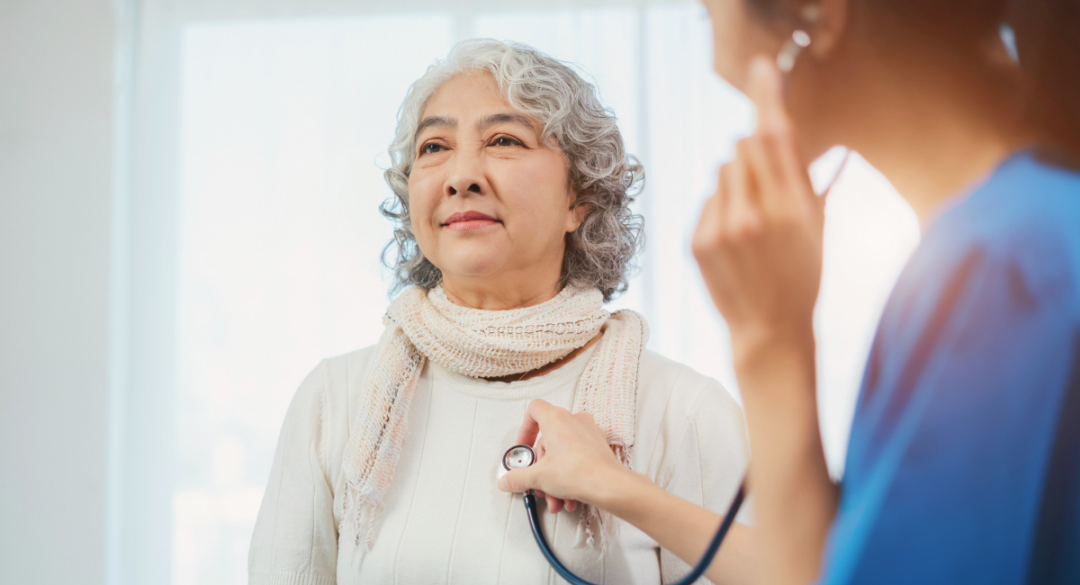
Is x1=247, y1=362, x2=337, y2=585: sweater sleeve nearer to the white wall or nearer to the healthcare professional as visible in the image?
the healthcare professional

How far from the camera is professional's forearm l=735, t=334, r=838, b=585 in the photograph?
1.01 ft

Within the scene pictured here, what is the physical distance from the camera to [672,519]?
47cm

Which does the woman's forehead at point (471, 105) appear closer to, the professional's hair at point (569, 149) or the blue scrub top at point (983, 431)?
the professional's hair at point (569, 149)

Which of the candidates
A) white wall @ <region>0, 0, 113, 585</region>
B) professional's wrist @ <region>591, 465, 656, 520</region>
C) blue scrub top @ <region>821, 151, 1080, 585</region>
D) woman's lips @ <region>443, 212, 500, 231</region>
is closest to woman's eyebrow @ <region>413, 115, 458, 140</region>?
woman's lips @ <region>443, 212, 500, 231</region>

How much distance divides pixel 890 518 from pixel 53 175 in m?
1.68

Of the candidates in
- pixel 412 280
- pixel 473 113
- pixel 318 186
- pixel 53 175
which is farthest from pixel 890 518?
pixel 53 175

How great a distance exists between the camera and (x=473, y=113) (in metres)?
0.71

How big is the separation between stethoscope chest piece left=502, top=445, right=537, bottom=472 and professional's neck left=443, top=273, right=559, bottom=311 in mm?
203

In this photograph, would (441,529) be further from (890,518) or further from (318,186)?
(318,186)

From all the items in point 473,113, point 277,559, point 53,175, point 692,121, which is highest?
point 692,121

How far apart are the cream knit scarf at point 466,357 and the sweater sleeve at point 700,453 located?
57 millimetres

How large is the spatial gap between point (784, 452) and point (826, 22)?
0.20 m

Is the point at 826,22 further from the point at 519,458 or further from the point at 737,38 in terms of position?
the point at 519,458

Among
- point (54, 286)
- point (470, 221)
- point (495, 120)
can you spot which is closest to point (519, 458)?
point (470, 221)
